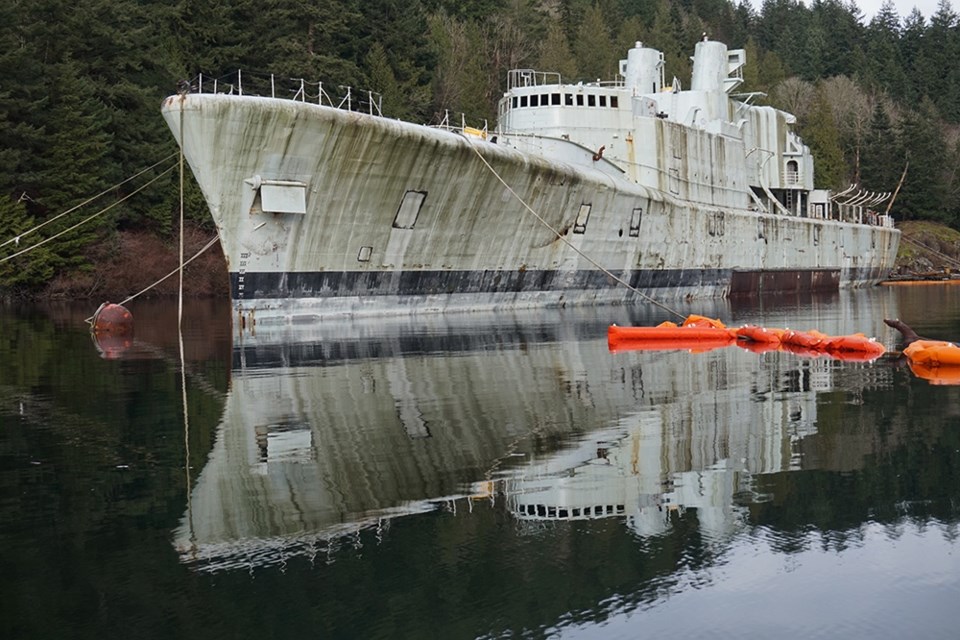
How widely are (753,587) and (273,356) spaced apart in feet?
54.4

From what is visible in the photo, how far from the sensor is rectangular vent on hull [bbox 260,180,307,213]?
30312 millimetres

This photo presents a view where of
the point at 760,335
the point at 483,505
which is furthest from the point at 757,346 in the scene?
the point at 483,505

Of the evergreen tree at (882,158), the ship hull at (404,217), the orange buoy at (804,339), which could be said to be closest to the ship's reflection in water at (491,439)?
the orange buoy at (804,339)

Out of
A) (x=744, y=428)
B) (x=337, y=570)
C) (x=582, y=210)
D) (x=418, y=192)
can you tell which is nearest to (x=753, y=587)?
(x=337, y=570)

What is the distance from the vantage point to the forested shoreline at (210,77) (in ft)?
164

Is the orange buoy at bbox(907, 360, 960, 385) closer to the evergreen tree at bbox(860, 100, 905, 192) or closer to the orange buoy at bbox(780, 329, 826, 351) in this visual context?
the orange buoy at bbox(780, 329, 826, 351)

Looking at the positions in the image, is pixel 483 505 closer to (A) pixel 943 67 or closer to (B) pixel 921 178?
(B) pixel 921 178

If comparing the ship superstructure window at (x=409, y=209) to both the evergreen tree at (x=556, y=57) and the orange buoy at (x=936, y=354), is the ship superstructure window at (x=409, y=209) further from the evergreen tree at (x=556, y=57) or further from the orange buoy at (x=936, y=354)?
the evergreen tree at (x=556, y=57)

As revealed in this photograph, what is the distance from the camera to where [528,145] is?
134ft

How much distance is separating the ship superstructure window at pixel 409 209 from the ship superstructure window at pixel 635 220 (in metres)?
10.7

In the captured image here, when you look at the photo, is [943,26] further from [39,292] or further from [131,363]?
[131,363]

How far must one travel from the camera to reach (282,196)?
30.5m

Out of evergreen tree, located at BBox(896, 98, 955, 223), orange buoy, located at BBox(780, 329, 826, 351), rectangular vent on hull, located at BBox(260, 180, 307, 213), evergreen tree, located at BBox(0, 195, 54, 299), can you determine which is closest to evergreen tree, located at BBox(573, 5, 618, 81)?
evergreen tree, located at BBox(896, 98, 955, 223)

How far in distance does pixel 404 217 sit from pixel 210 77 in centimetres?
3223
